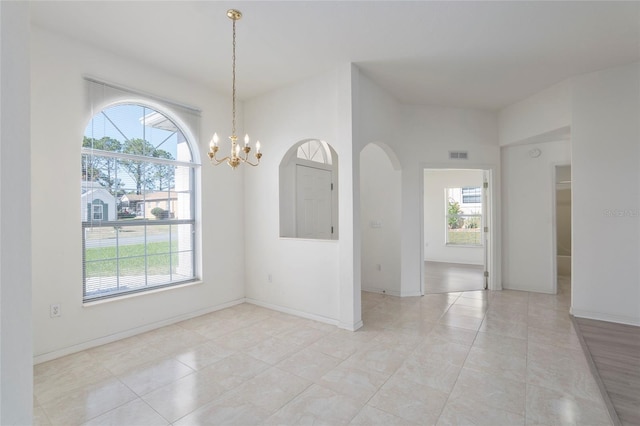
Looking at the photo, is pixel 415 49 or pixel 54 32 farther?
pixel 415 49

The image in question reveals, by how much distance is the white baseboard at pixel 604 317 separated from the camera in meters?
3.73

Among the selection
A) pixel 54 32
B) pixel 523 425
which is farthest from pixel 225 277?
pixel 523 425

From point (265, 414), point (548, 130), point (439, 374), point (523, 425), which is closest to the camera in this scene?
point (523, 425)

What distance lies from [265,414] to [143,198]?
2.82 m

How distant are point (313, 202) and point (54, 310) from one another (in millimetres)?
3425

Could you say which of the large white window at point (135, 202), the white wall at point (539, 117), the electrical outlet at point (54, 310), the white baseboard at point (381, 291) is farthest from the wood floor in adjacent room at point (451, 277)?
the electrical outlet at point (54, 310)

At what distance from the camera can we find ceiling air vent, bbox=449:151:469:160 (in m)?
5.28

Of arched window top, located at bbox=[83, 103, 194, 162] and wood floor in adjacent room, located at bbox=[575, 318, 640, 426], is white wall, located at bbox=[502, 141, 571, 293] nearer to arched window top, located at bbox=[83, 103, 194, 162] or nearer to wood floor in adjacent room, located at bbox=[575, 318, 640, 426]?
wood floor in adjacent room, located at bbox=[575, 318, 640, 426]

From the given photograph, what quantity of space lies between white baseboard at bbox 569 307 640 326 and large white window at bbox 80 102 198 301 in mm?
5077

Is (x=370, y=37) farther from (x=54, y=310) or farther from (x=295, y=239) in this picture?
(x=54, y=310)

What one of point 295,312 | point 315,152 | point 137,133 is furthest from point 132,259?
point 315,152

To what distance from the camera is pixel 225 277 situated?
4523 millimetres

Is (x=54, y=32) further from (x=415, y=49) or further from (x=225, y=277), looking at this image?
(x=415, y=49)

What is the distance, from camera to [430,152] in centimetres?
521
